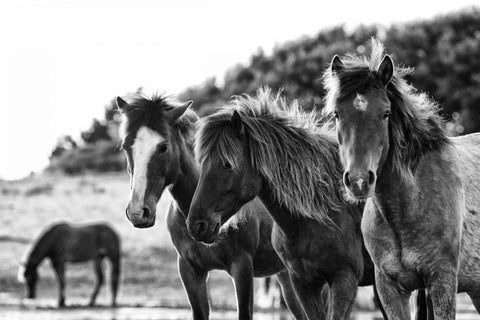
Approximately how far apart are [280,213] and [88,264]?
26252 millimetres

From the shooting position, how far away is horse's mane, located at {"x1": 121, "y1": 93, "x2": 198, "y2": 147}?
29.1ft

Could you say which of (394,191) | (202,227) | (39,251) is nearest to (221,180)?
(202,227)

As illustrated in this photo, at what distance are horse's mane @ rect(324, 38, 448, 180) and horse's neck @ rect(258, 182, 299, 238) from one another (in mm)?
1183

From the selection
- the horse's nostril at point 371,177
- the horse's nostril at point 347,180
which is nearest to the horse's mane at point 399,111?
the horse's nostril at point 371,177

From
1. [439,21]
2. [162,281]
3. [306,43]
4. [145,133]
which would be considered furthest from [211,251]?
[306,43]

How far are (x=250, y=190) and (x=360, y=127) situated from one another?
5.22ft

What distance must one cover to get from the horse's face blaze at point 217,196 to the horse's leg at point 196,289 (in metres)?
1.44

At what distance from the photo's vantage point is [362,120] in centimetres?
657

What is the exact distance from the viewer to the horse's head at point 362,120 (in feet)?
20.8

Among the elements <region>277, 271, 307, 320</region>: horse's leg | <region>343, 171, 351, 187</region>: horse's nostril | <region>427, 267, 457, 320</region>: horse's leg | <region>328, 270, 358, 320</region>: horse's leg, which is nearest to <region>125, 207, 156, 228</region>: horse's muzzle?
<region>328, 270, 358, 320</region>: horse's leg

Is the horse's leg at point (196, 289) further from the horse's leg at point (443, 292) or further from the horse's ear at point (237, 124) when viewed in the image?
the horse's leg at point (443, 292)

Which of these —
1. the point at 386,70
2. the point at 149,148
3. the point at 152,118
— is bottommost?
the point at 149,148

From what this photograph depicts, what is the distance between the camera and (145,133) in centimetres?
876

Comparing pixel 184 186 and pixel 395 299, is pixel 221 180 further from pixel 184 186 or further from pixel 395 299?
pixel 395 299
